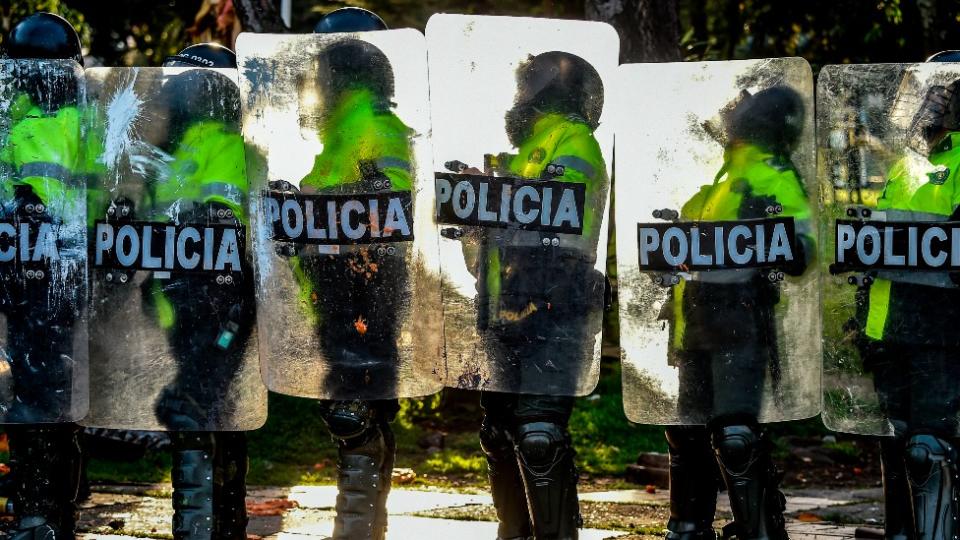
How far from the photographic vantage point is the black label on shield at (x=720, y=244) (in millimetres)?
4633

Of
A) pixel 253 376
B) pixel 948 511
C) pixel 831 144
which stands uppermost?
pixel 831 144

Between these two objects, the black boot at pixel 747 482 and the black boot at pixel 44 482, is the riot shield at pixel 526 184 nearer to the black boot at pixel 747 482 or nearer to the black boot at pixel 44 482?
the black boot at pixel 747 482

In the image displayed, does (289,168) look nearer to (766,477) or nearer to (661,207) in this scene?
(661,207)

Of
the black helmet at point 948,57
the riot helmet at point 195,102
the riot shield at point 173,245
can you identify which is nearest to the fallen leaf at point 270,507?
the riot shield at point 173,245

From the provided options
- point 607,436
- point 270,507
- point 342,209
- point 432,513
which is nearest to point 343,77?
point 342,209

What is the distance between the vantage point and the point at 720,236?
464 centimetres

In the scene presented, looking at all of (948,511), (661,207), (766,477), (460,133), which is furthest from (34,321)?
(948,511)

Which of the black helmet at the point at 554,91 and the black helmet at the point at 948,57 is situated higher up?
the black helmet at the point at 948,57

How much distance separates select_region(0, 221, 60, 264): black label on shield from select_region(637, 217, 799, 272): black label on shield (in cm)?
179

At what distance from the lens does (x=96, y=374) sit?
4.91 meters

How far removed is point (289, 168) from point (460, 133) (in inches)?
20.5

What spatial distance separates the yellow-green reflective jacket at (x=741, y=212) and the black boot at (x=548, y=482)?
1.83 ft

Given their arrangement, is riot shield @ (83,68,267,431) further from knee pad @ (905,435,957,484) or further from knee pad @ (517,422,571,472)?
knee pad @ (905,435,957,484)

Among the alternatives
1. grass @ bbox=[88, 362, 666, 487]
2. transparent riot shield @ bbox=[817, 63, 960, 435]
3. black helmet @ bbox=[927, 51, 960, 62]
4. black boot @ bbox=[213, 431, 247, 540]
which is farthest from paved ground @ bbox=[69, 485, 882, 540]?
black helmet @ bbox=[927, 51, 960, 62]
